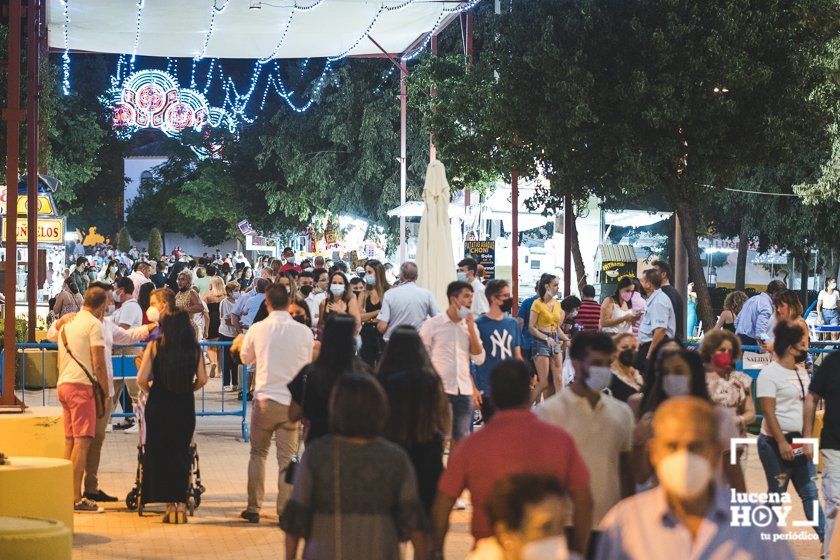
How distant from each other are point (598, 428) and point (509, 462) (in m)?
1.01

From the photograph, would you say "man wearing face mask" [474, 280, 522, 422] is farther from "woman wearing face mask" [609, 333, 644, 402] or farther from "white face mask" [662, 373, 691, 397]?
"white face mask" [662, 373, 691, 397]

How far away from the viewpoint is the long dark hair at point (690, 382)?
6.61 meters

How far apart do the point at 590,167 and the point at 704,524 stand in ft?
54.6

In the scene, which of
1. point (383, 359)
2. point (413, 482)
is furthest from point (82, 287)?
point (413, 482)

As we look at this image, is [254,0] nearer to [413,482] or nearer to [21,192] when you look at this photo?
[21,192]

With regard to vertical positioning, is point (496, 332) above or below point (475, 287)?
below

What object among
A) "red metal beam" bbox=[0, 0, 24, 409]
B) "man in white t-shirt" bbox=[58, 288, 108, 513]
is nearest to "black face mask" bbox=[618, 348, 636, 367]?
"man in white t-shirt" bbox=[58, 288, 108, 513]

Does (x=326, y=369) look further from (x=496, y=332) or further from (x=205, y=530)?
(x=496, y=332)

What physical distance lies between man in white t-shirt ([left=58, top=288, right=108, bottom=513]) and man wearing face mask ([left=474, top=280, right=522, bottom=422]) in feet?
10.8

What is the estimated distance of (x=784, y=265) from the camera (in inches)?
1866

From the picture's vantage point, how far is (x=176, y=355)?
9891 millimetres

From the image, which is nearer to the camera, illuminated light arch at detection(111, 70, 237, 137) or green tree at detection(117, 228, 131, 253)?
illuminated light arch at detection(111, 70, 237, 137)

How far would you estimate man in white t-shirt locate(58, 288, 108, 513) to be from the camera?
10.4 meters

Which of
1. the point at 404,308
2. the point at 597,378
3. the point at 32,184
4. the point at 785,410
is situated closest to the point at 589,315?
the point at 404,308
